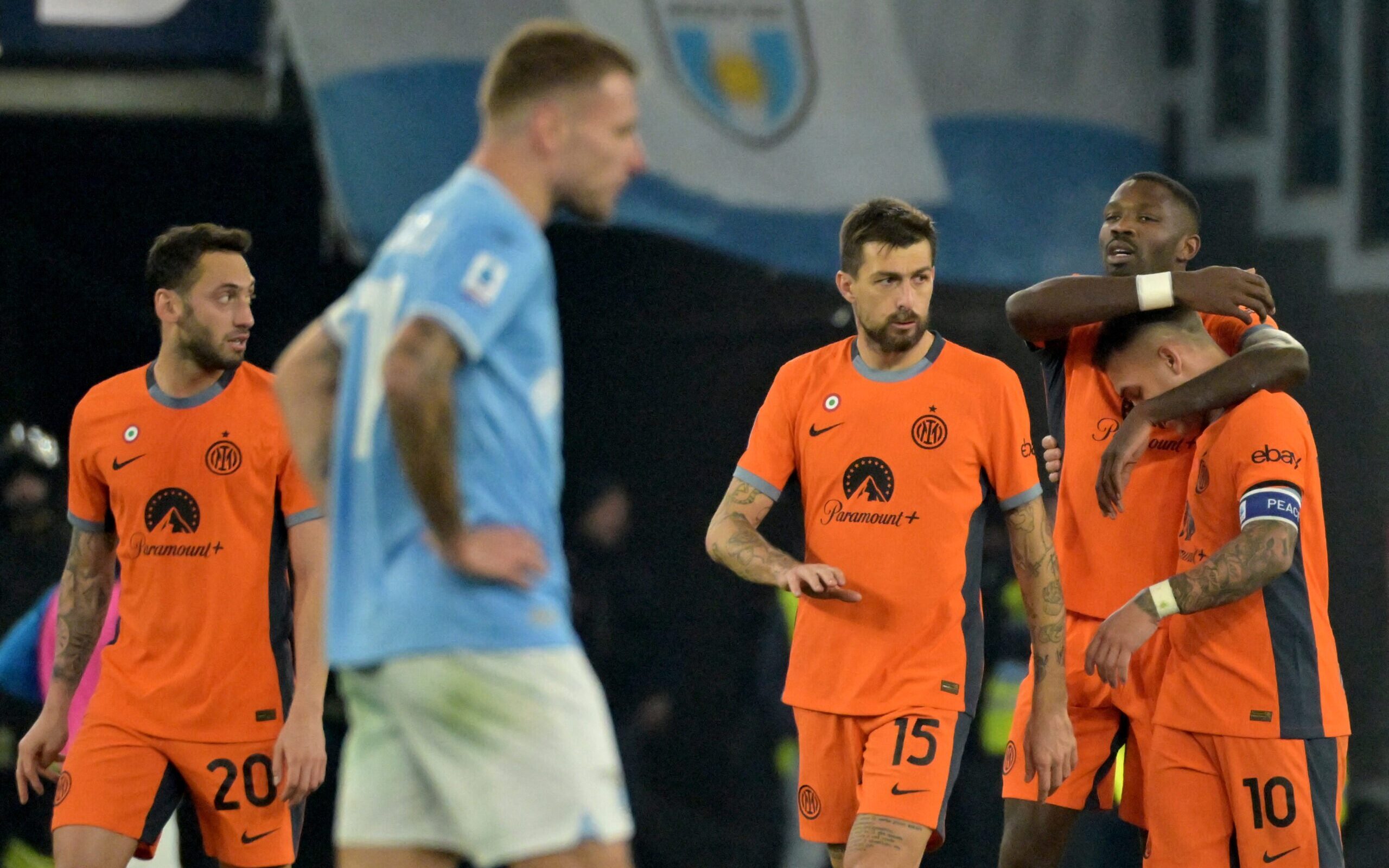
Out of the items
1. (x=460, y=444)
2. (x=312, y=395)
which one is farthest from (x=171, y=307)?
(x=460, y=444)

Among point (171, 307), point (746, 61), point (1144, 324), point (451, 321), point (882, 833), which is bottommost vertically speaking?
point (882, 833)

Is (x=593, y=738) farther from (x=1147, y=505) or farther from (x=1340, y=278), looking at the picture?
(x=1340, y=278)

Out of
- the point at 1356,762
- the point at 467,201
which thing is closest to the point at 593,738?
the point at 467,201

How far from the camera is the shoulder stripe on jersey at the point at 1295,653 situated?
402 centimetres

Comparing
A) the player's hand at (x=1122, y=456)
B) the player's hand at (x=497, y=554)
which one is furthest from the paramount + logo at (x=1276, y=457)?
the player's hand at (x=497, y=554)

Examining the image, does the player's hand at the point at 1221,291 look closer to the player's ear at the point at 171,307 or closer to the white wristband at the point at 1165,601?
the white wristband at the point at 1165,601

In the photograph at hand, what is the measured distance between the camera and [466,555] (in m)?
2.33

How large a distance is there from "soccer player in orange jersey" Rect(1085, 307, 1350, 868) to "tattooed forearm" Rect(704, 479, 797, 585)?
837 mm

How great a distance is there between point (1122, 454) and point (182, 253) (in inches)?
102

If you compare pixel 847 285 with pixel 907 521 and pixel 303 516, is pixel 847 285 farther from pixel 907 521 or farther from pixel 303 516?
pixel 303 516

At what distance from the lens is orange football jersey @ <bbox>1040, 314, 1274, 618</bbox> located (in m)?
4.29

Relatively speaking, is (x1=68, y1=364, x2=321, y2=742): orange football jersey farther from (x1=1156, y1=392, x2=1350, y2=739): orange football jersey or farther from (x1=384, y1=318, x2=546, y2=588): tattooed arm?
(x1=1156, y1=392, x2=1350, y2=739): orange football jersey

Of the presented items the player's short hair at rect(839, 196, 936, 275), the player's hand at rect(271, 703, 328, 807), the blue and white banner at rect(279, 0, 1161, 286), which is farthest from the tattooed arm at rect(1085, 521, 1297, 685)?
the blue and white banner at rect(279, 0, 1161, 286)

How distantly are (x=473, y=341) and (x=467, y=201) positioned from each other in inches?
9.7
